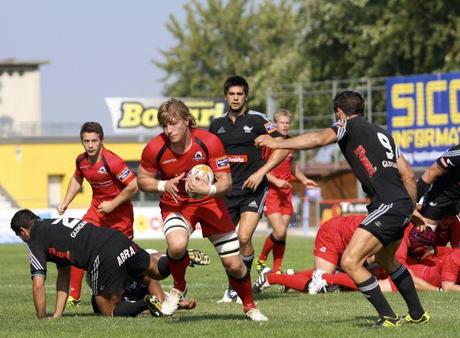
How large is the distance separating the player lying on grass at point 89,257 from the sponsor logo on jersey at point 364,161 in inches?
109

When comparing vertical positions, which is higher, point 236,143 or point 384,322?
point 236,143

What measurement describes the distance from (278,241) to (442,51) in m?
36.3

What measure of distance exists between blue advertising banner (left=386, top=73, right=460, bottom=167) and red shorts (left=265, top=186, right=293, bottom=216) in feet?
61.7

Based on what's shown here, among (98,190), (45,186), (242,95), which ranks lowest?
(45,186)

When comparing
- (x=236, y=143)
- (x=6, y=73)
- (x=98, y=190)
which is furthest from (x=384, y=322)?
(x=6, y=73)

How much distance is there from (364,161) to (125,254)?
9.67 feet

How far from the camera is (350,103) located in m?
10.9

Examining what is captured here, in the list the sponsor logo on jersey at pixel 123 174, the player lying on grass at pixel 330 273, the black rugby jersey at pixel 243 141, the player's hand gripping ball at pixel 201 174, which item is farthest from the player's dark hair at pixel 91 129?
the player's hand gripping ball at pixel 201 174

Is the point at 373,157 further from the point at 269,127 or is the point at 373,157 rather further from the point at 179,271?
the point at 269,127

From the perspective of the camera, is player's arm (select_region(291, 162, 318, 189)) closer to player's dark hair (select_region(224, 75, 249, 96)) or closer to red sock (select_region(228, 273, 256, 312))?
player's dark hair (select_region(224, 75, 249, 96))

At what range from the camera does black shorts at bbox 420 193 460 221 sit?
49.2ft

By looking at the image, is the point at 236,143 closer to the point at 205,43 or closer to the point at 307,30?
the point at 307,30

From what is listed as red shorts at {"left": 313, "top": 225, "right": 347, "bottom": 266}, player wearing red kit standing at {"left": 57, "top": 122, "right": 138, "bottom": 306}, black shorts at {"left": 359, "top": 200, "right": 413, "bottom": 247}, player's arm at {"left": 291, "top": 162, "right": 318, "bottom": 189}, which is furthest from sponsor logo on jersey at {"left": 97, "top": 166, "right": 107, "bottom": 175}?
black shorts at {"left": 359, "top": 200, "right": 413, "bottom": 247}

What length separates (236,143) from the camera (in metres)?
14.0
